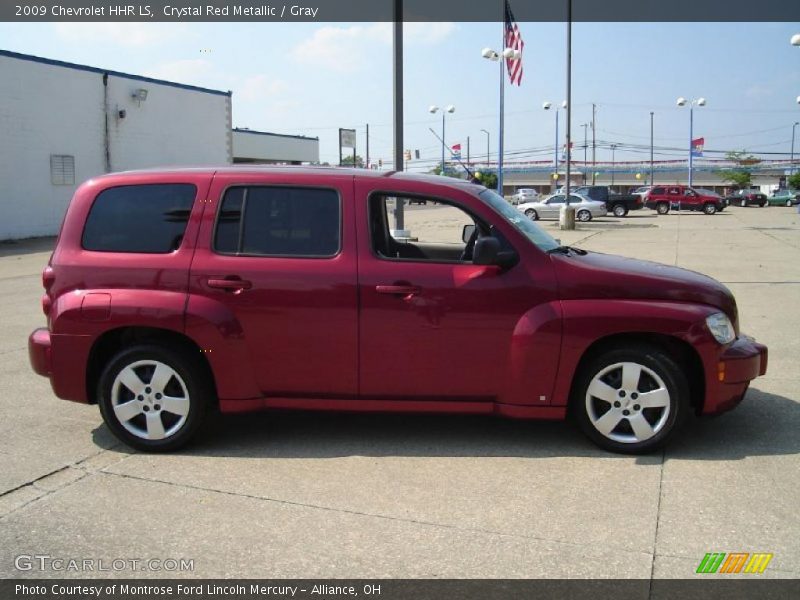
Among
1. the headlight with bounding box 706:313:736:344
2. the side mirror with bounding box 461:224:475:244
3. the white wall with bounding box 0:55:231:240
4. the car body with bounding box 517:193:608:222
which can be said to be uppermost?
the white wall with bounding box 0:55:231:240

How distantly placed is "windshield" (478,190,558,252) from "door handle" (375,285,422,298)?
31.6 inches

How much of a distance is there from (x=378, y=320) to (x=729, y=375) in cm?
222

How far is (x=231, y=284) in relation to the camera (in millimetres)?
4797

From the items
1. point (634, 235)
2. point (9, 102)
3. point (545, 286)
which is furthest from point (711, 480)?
point (9, 102)

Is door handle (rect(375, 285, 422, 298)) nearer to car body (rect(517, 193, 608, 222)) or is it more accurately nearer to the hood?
the hood

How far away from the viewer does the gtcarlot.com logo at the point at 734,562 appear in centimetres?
341

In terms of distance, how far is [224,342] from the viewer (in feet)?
15.7

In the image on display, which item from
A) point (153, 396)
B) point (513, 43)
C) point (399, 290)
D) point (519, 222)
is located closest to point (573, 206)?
point (513, 43)

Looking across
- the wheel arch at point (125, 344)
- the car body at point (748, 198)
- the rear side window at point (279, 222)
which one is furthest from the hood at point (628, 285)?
the car body at point (748, 198)

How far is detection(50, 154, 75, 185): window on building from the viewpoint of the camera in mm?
25656

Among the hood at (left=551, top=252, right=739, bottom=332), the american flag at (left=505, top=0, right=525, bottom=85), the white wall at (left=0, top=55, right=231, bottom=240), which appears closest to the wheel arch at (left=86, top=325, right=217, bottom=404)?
the hood at (left=551, top=252, right=739, bottom=332)

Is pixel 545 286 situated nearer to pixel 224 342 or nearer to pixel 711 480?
pixel 711 480

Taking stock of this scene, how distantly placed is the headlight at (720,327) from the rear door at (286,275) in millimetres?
2213

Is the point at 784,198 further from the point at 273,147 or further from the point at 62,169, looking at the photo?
the point at 62,169
